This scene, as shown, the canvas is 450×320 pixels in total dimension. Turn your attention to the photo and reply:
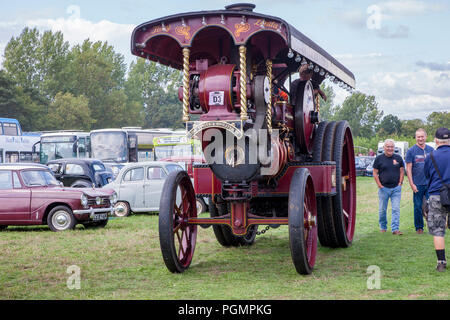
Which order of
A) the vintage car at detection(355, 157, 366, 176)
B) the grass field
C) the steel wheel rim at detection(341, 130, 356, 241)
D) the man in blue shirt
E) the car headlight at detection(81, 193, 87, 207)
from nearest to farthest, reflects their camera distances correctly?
the grass field, the steel wheel rim at detection(341, 130, 356, 241), the man in blue shirt, the car headlight at detection(81, 193, 87, 207), the vintage car at detection(355, 157, 366, 176)

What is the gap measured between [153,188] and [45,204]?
4.05 meters

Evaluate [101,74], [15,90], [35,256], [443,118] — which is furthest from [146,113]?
[35,256]

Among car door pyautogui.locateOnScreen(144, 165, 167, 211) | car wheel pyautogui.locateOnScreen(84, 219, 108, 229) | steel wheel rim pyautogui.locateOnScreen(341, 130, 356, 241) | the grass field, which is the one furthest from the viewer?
car door pyautogui.locateOnScreen(144, 165, 167, 211)

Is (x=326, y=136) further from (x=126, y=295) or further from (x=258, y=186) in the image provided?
(x=126, y=295)

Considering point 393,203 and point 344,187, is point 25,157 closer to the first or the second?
point 393,203

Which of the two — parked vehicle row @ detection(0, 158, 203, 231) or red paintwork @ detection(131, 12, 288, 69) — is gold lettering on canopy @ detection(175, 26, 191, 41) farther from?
parked vehicle row @ detection(0, 158, 203, 231)

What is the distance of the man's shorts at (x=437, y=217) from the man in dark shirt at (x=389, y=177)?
3.85 metres

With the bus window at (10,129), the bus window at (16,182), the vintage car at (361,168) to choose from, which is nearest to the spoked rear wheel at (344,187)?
the bus window at (16,182)

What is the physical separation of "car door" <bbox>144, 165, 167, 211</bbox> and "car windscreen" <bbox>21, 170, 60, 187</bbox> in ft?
10.5

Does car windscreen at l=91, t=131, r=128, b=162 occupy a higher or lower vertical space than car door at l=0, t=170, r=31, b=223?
higher

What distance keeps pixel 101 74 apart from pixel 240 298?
217 ft

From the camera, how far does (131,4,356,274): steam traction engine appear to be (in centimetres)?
721

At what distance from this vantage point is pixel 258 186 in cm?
817

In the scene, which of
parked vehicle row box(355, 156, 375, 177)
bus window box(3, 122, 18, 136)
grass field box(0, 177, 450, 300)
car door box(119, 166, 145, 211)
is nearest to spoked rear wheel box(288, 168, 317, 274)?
grass field box(0, 177, 450, 300)
